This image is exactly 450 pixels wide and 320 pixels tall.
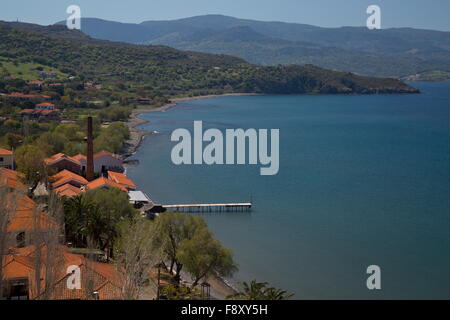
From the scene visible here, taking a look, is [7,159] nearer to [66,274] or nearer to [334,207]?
[334,207]

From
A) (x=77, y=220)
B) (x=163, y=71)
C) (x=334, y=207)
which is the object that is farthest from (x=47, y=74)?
(x=77, y=220)

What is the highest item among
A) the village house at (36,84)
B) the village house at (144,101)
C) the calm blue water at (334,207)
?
the village house at (36,84)

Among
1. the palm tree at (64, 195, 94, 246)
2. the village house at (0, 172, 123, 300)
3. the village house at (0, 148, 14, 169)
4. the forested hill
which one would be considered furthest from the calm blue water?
the forested hill

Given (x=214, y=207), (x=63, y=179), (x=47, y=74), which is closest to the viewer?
(x=63, y=179)

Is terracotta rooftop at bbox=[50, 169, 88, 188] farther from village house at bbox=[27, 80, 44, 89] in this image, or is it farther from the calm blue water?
village house at bbox=[27, 80, 44, 89]

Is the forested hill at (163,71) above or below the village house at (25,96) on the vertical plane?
above

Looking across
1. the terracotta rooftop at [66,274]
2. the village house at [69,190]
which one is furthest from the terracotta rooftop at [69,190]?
the terracotta rooftop at [66,274]

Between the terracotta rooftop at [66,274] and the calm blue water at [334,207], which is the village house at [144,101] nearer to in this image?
the calm blue water at [334,207]
